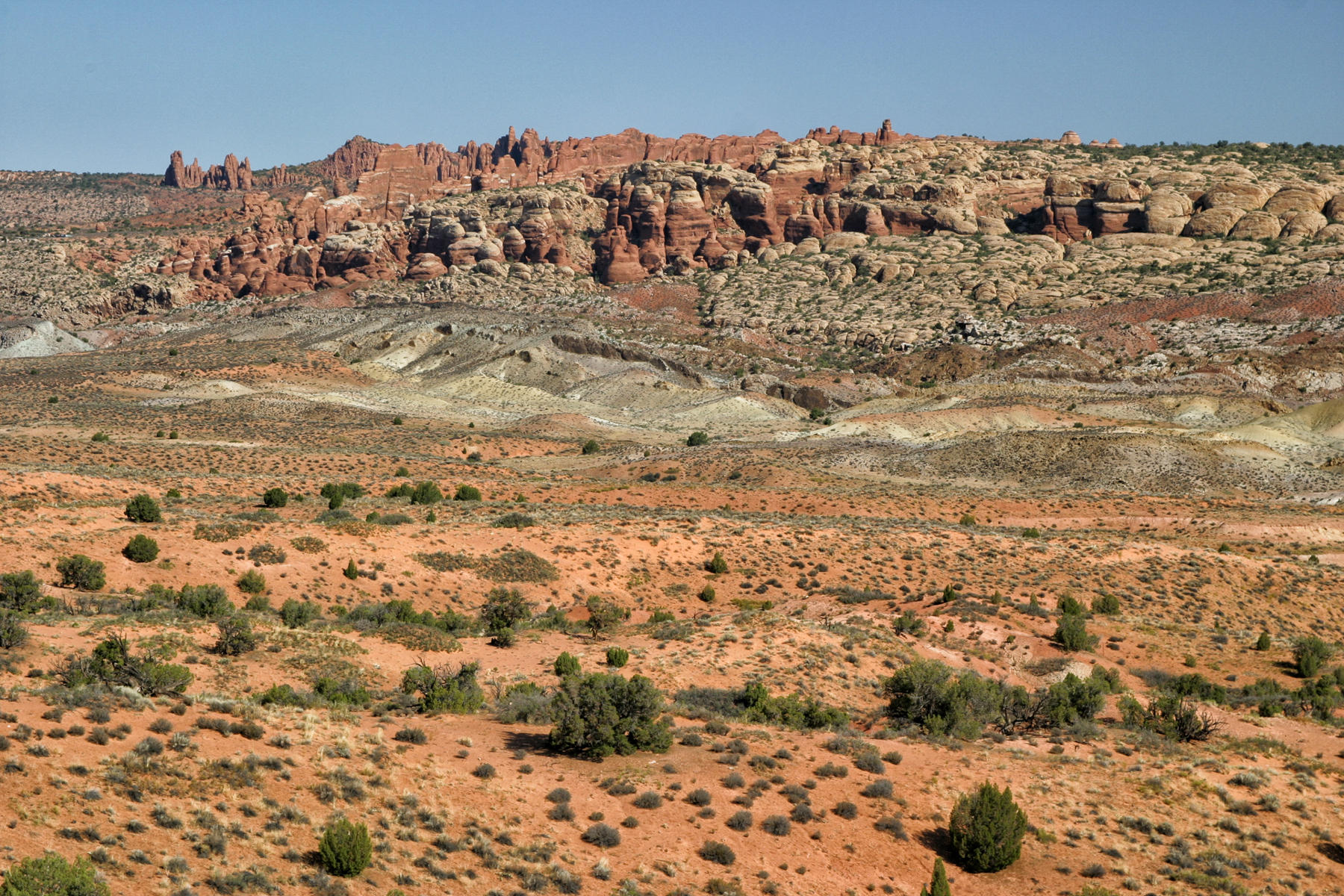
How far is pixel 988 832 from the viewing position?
15.3 m

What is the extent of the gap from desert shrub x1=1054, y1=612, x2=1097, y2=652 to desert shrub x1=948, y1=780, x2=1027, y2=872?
1474cm

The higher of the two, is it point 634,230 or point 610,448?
point 634,230

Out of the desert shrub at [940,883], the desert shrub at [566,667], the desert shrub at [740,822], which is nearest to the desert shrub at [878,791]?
the desert shrub at [740,822]

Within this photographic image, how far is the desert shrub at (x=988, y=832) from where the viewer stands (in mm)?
15289

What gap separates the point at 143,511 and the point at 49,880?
25.6 meters

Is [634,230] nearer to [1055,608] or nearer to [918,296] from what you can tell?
[918,296]

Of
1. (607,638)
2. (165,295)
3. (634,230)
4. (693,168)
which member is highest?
(693,168)

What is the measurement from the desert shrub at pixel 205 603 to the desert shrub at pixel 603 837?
14.3 meters

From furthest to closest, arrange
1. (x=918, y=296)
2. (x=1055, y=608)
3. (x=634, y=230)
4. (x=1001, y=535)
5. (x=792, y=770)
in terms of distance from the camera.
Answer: (x=634, y=230) → (x=918, y=296) → (x=1001, y=535) → (x=1055, y=608) → (x=792, y=770)

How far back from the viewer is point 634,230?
166 meters

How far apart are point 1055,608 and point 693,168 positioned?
476 feet

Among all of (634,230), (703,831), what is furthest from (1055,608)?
(634,230)

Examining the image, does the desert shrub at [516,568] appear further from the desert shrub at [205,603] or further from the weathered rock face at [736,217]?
the weathered rock face at [736,217]

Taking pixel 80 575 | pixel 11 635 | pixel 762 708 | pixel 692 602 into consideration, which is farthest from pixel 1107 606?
pixel 80 575
